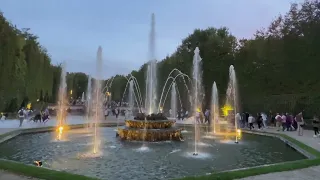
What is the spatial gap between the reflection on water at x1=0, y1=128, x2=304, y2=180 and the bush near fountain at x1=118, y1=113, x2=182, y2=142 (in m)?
0.82

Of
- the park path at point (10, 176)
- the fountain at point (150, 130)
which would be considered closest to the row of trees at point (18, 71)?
the fountain at point (150, 130)

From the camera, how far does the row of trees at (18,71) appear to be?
1375 inches

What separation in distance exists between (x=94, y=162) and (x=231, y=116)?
27.2 metres

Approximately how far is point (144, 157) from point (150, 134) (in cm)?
542

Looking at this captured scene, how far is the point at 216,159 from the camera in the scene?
14609 millimetres

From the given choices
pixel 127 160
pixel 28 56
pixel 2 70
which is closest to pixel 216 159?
pixel 127 160

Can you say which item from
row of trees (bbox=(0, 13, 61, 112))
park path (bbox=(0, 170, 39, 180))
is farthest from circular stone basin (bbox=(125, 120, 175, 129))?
row of trees (bbox=(0, 13, 61, 112))

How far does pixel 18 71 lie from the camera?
37562 mm

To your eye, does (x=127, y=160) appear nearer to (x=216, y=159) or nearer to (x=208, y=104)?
(x=216, y=159)

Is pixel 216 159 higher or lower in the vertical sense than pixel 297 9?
lower

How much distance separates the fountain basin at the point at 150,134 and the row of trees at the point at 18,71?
1955 cm

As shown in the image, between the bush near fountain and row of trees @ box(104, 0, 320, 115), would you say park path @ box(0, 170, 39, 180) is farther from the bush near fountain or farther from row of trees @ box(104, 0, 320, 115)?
row of trees @ box(104, 0, 320, 115)

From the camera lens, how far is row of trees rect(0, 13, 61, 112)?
3494cm

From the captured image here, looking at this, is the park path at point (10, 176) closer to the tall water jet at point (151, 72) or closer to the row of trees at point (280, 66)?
the tall water jet at point (151, 72)
